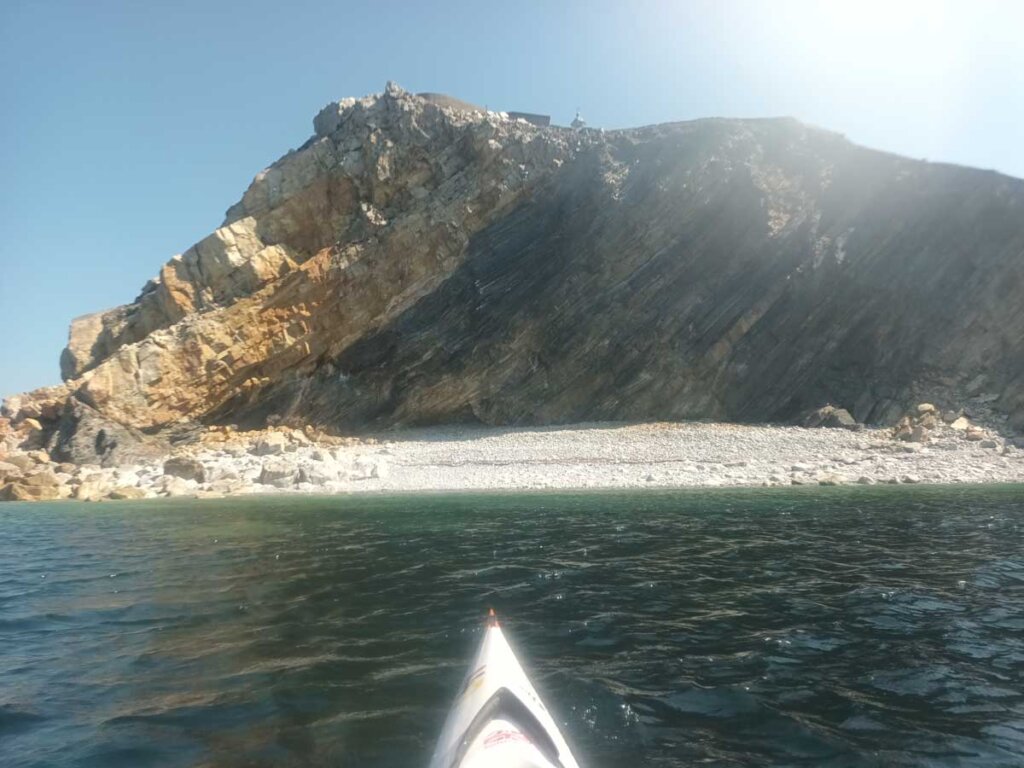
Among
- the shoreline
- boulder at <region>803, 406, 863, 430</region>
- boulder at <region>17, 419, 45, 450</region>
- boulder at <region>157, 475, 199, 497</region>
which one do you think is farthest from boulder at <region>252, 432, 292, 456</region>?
boulder at <region>803, 406, 863, 430</region>

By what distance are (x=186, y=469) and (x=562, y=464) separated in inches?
621

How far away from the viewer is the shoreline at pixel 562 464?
2312cm

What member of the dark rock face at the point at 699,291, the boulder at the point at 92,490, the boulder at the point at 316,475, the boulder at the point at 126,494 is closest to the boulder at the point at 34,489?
the boulder at the point at 92,490

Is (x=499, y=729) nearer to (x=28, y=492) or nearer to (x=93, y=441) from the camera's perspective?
(x=28, y=492)

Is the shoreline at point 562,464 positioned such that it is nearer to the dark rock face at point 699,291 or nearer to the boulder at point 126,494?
the boulder at point 126,494

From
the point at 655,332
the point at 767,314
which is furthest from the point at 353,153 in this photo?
the point at 767,314

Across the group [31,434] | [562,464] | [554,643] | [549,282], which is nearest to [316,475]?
[562,464]

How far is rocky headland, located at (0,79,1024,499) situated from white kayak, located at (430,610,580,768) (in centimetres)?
2391

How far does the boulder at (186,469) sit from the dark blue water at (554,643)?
43.3 feet

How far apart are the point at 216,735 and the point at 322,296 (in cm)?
3217

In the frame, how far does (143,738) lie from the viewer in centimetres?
481

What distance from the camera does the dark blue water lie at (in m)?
4.69

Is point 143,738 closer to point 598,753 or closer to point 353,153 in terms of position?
point 598,753

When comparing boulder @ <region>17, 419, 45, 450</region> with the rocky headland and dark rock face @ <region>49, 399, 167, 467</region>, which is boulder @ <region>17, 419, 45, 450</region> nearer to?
the rocky headland
